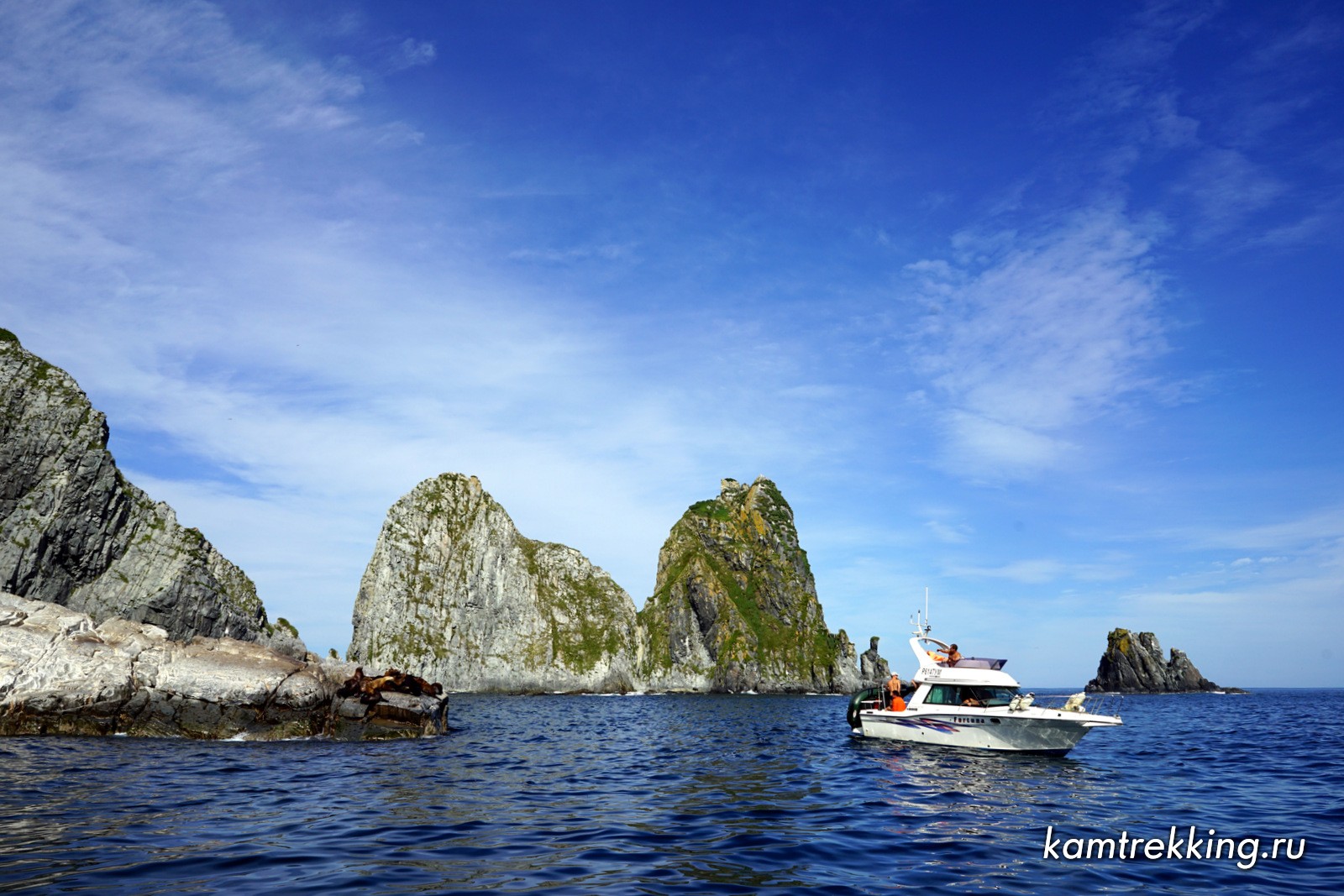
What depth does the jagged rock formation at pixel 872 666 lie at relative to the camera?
181 meters

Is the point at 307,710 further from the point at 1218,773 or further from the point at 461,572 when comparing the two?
the point at 461,572

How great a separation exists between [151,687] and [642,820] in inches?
1006

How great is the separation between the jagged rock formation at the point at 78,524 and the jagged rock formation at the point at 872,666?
141 meters

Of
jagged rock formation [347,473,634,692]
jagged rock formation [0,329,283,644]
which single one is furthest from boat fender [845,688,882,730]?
jagged rock formation [347,473,634,692]

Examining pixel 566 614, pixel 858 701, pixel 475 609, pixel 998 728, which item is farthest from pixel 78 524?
pixel 566 614

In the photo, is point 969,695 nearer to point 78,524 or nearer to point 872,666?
point 78,524

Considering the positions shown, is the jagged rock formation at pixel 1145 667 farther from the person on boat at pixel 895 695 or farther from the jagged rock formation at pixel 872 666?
the person on boat at pixel 895 695

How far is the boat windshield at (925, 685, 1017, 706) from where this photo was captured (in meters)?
33.7

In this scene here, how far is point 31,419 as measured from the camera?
75.8 metres

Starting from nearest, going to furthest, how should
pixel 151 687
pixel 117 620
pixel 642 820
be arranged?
1. pixel 642 820
2. pixel 151 687
3. pixel 117 620

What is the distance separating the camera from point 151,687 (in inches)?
1238

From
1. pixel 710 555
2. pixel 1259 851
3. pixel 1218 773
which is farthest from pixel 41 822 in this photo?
pixel 710 555

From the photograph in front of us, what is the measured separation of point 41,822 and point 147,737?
19772 mm

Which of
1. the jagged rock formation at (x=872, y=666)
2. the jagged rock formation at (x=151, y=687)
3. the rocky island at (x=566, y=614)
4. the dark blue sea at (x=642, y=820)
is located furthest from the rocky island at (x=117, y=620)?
the jagged rock formation at (x=872, y=666)
